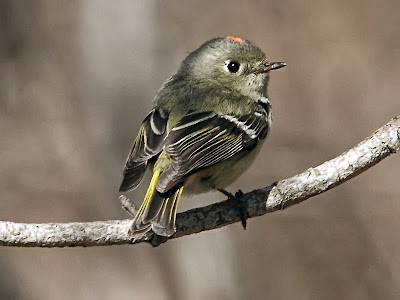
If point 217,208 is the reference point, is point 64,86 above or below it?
above

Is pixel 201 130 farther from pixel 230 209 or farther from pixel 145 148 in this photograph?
pixel 230 209

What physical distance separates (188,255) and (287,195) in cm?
306

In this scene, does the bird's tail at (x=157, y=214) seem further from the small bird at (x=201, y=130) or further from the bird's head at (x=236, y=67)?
the bird's head at (x=236, y=67)

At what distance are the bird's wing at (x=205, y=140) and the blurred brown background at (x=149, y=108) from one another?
2276mm

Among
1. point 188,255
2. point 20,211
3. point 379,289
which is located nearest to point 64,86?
point 20,211

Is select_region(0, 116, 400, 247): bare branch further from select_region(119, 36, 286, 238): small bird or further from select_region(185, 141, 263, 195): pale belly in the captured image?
select_region(185, 141, 263, 195): pale belly

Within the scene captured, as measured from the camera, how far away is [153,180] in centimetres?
407

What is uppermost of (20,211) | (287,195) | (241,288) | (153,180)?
(20,211)

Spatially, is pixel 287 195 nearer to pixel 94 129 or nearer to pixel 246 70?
pixel 246 70

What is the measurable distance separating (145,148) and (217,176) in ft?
1.47

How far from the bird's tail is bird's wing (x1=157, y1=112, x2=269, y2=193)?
0.07 metres

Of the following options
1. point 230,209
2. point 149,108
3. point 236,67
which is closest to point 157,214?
point 230,209

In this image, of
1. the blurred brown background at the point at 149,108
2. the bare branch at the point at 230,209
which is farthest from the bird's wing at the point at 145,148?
the blurred brown background at the point at 149,108

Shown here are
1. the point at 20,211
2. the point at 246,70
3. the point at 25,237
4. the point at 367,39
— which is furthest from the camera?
the point at 367,39
